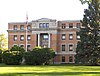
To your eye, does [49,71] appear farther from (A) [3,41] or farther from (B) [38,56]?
(A) [3,41]

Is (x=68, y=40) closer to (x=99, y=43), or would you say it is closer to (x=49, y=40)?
(x=49, y=40)

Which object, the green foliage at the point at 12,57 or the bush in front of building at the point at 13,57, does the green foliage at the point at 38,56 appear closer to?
the bush in front of building at the point at 13,57

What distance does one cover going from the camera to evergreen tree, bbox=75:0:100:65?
6612cm

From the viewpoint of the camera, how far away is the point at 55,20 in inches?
3755

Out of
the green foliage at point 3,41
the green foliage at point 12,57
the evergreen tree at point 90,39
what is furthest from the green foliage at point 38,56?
the green foliage at point 3,41

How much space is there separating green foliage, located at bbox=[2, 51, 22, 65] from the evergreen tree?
1566cm

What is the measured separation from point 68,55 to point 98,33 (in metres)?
28.8

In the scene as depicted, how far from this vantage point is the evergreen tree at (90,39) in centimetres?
6612

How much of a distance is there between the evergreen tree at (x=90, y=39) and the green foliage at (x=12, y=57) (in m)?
15.7

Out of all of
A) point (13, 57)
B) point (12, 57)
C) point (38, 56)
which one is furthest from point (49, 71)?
point (13, 57)

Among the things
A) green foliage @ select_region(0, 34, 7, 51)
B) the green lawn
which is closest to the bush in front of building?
the green lawn

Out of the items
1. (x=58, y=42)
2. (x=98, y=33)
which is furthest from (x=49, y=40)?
(x=98, y=33)

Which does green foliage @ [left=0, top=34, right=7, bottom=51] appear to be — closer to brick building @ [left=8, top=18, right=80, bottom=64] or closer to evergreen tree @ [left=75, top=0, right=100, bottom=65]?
brick building @ [left=8, top=18, right=80, bottom=64]

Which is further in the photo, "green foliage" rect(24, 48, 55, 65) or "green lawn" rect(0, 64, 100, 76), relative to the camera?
"green foliage" rect(24, 48, 55, 65)
